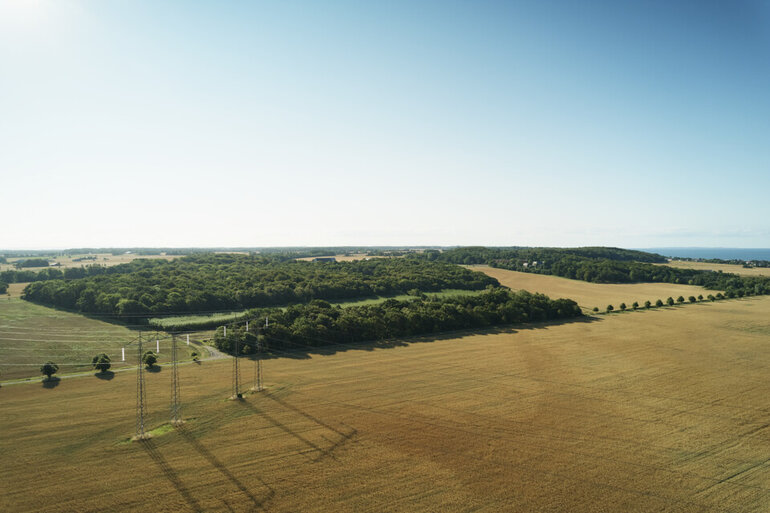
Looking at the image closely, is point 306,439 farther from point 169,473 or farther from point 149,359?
point 149,359

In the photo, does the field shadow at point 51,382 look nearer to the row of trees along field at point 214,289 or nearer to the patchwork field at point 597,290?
the row of trees along field at point 214,289

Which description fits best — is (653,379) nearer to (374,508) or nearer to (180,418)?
(374,508)

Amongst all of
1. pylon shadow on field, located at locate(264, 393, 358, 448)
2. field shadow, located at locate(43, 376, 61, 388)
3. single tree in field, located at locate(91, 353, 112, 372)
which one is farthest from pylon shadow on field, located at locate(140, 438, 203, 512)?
single tree in field, located at locate(91, 353, 112, 372)

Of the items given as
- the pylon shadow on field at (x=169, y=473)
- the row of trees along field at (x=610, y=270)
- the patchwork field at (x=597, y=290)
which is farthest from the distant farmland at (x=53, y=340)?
the row of trees along field at (x=610, y=270)

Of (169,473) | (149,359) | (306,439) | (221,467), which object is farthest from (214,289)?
(221,467)

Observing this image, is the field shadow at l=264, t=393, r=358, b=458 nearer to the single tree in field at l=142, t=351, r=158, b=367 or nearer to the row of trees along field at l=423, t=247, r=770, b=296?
the single tree in field at l=142, t=351, r=158, b=367

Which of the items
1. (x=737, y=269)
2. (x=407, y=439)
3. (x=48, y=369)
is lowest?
(x=407, y=439)
